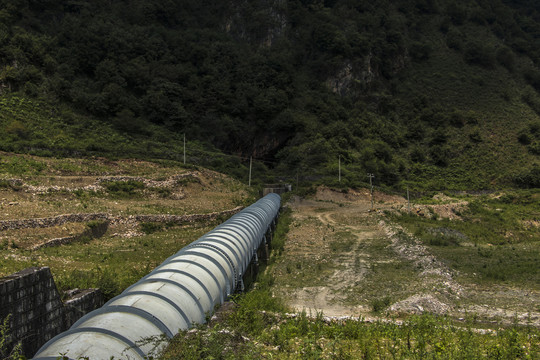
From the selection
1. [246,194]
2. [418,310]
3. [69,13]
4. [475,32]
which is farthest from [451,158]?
[69,13]

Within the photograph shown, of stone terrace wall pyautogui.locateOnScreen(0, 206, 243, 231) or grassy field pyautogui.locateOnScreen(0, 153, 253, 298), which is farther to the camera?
stone terrace wall pyautogui.locateOnScreen(0, 206, 243, 231)

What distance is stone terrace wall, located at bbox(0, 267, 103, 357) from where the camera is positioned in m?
6.98

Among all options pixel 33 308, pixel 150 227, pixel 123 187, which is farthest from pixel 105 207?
pixel 33 308

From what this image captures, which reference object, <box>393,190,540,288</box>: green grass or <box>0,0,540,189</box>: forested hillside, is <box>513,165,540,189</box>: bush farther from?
<box>393,190,540,288</box>: green grass

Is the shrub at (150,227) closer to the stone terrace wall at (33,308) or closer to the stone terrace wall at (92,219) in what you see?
the stone terrace wall at (92,219)

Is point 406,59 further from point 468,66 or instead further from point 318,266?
point 318,266

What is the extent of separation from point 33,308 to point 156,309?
13.0 ft

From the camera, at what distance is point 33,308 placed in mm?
7551

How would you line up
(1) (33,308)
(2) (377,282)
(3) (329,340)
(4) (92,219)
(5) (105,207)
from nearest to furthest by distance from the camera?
(3) (329,340), (1) (33,308), (2) (377,282), (4) (92,219), (5) (105,207)

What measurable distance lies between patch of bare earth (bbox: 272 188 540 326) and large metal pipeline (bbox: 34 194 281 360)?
3.37 m

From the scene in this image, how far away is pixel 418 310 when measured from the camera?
416 inches

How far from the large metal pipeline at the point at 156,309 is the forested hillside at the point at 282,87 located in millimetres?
31867

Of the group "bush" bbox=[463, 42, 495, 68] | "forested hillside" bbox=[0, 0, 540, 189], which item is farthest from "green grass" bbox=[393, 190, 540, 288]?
"bush" bbox=[463, 42, 495, 68]

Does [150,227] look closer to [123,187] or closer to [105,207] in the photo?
[105,207]
